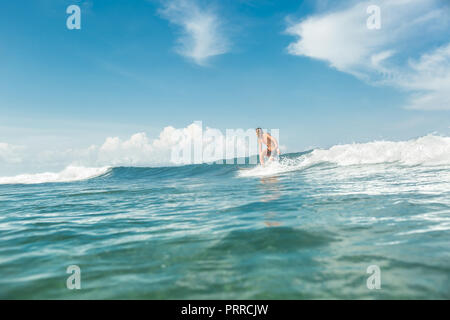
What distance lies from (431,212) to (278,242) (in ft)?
10.6

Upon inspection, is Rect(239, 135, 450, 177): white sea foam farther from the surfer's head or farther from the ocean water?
the ocean water

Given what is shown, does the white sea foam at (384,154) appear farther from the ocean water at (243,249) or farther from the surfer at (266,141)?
the ocean water at (243,249)

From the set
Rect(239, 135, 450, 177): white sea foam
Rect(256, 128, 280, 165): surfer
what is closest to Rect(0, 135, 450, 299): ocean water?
Rect(239, 135, 450, 177): white sea foam

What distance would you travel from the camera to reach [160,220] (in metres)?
5.97

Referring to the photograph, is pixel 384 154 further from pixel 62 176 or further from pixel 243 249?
pixel 62 176

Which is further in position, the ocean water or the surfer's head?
the surfer's head

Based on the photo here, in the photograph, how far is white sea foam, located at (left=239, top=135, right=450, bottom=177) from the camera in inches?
561

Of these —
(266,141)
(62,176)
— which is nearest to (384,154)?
(266,141)

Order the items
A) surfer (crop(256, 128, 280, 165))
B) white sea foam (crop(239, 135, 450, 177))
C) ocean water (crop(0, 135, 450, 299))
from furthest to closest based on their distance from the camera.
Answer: surfer (crop(256, 128, 280, 165))
white sea foam (crop(239, 135, 450, 177))
ocean water (crop(0, 135, 450, 299))

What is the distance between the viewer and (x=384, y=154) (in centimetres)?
1694
